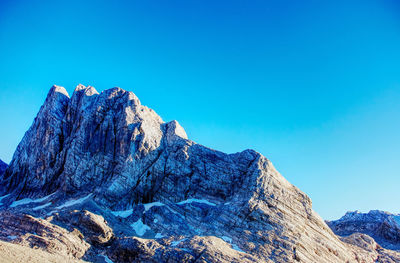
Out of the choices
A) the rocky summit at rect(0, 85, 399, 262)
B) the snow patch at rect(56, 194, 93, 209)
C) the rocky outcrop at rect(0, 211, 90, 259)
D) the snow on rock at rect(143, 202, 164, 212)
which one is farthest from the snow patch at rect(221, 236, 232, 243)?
the snow patch at rect(56, 194, 93, 209)

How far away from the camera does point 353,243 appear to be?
62156 millimetres

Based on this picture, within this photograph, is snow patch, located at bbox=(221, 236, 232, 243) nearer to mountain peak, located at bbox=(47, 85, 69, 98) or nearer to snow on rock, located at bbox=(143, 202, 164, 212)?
snow on rock, located at bbox=(143, 202, 164, 212)

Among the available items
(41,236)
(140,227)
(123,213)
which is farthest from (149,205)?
(41,236)

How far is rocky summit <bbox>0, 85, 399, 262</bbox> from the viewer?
4281 cm

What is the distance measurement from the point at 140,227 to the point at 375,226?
6552cm

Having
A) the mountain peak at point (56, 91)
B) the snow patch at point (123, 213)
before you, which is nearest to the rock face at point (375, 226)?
the snow patch at point (123, 213)

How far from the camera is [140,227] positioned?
54.7m

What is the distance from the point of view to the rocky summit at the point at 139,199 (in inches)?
1686

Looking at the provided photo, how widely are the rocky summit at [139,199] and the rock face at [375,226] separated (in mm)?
13337

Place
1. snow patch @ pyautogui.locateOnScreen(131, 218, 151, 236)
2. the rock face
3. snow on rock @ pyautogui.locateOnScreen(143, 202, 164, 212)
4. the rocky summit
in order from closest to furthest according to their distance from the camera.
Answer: the rocky summit
snow patch @ pyautogui.locateOnScreen(131, 218, 151, 236)
snow on rock @ pyautogui.locateOnScreen(143, 202, 164, 212)
the rock face

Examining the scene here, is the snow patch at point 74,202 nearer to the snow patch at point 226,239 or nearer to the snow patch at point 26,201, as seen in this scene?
the snow patch at point 26,201

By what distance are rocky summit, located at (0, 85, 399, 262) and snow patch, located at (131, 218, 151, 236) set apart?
37 cm

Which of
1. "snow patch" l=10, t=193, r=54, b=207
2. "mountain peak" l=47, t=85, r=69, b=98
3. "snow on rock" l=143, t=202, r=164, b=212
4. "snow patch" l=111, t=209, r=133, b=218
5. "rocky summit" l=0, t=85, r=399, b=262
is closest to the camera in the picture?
"rocky summit" l=0, t=85, r=399, b=262

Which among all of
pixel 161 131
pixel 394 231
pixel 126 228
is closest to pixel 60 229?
pixel 126 228
